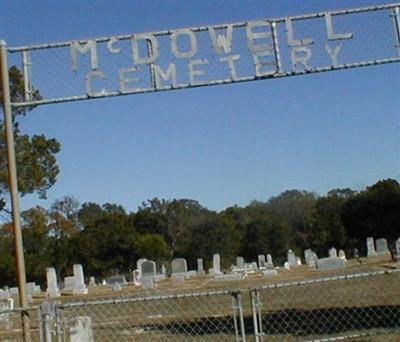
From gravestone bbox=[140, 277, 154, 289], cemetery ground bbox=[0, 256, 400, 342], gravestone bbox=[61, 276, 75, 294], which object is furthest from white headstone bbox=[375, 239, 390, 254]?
cemetery ground bbox=[0, 256, 400, 342]

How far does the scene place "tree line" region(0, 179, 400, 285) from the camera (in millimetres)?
55219

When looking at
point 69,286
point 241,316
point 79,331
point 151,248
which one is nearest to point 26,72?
point 79,331

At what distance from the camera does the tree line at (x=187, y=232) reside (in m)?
55.2

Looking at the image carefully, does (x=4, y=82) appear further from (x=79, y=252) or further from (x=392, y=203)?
(x=79, y=252)

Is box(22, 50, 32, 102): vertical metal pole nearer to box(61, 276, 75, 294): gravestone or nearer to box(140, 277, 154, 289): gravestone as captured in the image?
box(140, 277, 154, 289): gravestone

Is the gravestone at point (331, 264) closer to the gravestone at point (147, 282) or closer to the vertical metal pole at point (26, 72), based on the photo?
the gravestone at point (147, 282)

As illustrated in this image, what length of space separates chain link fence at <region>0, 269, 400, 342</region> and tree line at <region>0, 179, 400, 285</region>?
33559mm

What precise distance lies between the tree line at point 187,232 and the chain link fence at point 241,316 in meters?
33.6

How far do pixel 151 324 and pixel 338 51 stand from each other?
8.78 meters

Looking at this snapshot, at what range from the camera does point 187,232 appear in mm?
77500

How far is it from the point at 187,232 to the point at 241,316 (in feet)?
231

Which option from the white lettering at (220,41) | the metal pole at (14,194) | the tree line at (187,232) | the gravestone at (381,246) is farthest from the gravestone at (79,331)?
the tree line at (187,232)

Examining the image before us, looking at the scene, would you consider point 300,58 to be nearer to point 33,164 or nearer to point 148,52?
point 148,52

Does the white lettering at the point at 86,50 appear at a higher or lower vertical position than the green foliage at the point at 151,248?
higher
